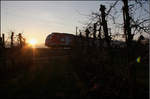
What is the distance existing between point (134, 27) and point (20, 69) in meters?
8.73

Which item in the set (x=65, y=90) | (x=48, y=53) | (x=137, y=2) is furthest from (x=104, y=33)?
(x=48, y=53)

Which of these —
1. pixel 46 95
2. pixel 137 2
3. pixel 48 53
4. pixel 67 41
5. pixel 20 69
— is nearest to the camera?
pixel 137 2

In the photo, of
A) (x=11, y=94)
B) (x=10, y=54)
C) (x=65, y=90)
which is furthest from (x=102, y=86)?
(x=10, y=54)

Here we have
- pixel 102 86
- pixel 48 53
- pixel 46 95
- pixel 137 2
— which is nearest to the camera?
pixel 137 2

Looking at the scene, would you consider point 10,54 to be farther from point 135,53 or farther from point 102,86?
point 135,53

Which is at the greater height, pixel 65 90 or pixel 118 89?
pixel 118 89

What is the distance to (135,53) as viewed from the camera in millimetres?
3371

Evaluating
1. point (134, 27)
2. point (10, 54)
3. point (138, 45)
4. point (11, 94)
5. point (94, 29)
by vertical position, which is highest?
point (94, 29)

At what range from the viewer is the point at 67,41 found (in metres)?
21.7

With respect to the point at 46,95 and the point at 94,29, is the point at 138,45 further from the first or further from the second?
the point at 46,95

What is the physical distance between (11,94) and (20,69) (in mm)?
4563

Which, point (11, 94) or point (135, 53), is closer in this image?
point (135, 53)

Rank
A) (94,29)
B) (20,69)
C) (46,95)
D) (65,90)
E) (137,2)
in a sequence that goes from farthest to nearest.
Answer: (20,69), (94,29), (65,90), (46,95), (137,2)

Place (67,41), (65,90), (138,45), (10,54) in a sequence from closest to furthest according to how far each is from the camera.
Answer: (138,45) < (65,90) < (10,54) < (67,41)
